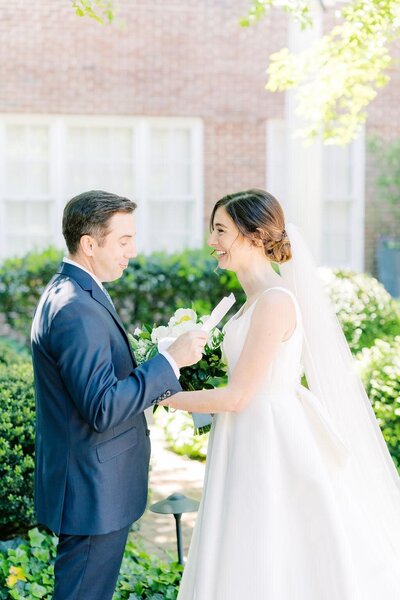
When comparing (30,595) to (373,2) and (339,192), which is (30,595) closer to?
(373,2)

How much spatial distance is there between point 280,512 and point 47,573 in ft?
5.10

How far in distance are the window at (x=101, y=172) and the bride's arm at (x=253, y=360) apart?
912cm

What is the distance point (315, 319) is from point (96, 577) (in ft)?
4.53

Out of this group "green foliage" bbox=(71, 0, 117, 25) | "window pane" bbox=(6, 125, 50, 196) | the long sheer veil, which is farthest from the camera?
"window pane" bbox=(6, 125, 50, 196)

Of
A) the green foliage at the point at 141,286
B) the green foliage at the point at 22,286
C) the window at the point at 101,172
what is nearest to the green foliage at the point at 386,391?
the green foliage at the point at 141,286

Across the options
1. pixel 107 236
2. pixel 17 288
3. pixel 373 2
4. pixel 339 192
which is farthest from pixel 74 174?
pixel 107 236

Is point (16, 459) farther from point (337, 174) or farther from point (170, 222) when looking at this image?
point (337, 174)

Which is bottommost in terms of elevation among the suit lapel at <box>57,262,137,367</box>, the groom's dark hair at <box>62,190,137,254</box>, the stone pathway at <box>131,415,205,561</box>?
the stone pathway at <box>131,415,205,561</box>

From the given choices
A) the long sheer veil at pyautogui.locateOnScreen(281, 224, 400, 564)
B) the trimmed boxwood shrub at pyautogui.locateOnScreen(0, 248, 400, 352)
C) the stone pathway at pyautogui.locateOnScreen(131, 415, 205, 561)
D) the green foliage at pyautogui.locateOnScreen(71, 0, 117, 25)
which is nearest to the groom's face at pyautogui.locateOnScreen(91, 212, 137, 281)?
the long sheer veil at pyautogui.locateOnScreen(281, 224, 400, 564)

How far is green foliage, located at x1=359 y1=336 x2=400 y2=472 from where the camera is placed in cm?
560

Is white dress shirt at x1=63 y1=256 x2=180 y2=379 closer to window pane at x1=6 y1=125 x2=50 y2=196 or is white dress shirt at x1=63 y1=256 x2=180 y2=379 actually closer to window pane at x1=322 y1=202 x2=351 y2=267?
window pane at x1=6 y1=125 x2=50 y2=196

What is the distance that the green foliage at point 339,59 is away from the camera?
5188mm

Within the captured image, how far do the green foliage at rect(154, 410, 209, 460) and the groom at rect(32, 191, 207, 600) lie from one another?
13.2 ft

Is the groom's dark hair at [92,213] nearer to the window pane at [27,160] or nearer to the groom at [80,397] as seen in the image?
the groom at [80,397]
